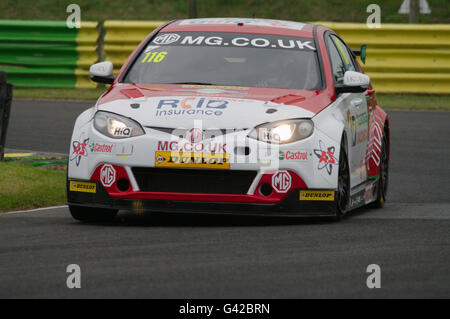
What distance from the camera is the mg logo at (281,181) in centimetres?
820

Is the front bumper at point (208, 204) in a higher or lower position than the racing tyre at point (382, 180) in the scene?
lower

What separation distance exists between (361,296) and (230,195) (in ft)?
8.62

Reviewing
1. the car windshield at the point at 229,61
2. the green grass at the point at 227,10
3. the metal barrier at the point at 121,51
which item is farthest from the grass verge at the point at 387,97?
the green grass at the point at 227,10

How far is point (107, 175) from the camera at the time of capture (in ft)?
27.3

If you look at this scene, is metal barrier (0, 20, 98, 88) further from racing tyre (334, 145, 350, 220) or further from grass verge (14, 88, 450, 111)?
racing tyre (334, 145, 350, 220)

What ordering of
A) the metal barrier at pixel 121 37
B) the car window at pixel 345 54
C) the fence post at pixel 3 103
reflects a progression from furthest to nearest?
1. the metal barrier at pixel 121 37
2. the fence post at pixel 3 103
3. the car window at pixel 345 54

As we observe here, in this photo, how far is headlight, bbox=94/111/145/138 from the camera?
827 cm

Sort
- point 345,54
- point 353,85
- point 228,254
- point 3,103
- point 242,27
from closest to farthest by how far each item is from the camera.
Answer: point 228,254 < point 353,85 < point 242,27 < point 345,54 < point 3,103

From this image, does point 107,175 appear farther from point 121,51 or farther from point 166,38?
point 121,51

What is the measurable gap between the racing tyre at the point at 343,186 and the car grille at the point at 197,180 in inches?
30.4

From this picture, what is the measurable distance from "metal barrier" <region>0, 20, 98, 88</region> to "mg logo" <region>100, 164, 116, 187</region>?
1340 cm

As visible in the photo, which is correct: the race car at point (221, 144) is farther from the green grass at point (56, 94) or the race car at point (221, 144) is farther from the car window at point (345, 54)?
the green grass at point (56, 94)

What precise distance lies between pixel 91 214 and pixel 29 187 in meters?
1.58

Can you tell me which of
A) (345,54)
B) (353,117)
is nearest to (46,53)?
(345,54)
